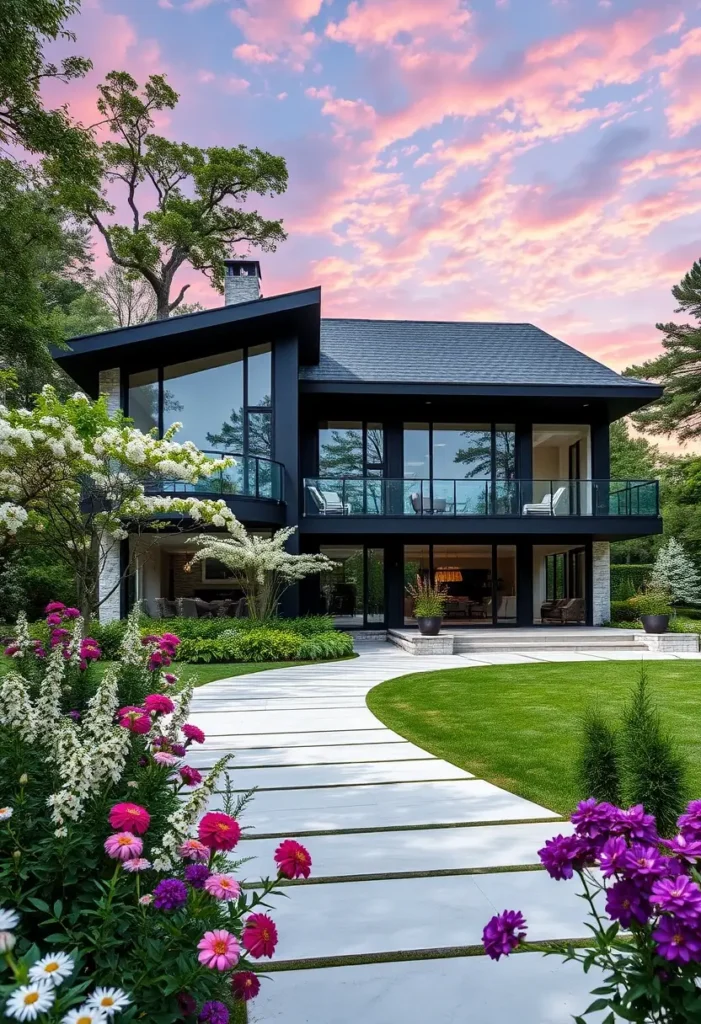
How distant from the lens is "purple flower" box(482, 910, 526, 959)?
1298 mm

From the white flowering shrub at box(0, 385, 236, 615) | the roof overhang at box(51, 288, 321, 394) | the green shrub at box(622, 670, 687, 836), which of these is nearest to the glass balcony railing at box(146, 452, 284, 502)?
the roof overhang at box(51, 288, 321, 394)

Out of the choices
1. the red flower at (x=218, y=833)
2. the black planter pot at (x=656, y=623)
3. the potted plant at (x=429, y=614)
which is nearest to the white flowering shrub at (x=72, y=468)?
the red flower at (x=218, y=833)

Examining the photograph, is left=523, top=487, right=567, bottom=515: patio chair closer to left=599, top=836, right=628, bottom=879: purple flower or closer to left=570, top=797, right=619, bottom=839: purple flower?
left=570, top=797, right=619, bottom=839: purple flower

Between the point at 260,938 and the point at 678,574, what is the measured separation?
71.6ft

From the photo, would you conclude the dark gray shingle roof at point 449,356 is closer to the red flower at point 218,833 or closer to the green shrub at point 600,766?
the green shrub at point 600,766

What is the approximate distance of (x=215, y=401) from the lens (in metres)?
14.3

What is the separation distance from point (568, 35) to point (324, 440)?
362 inches

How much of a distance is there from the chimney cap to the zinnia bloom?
1585 centimetres

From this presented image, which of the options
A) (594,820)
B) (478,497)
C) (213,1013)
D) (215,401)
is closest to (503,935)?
(594,820)

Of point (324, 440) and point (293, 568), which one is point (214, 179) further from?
point (293, 568)

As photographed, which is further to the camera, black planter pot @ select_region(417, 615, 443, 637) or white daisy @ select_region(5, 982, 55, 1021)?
black planter pot @ select_region(417, 615, 443, 637)

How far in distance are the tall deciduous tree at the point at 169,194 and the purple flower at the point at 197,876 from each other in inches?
920

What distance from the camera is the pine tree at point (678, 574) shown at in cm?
2007

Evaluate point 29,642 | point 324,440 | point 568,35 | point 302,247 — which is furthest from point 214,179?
point 29,642
